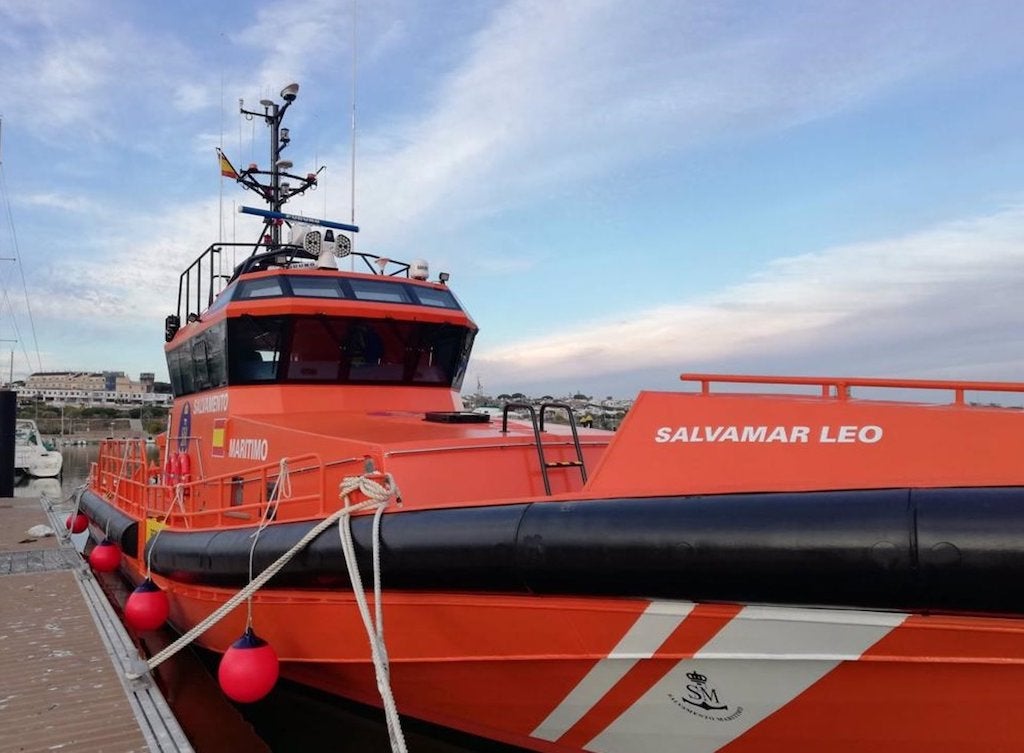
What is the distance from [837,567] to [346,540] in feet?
6.83

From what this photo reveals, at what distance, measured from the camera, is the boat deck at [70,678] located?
3.92 metres

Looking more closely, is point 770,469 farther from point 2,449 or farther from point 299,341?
point 2,449

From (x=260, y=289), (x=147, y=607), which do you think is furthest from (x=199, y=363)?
(x=147, y=607)

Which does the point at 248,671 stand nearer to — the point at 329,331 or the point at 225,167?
the point at 329,331

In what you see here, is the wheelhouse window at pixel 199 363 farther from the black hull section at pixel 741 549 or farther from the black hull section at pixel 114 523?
the black hull section at pixel 741 549

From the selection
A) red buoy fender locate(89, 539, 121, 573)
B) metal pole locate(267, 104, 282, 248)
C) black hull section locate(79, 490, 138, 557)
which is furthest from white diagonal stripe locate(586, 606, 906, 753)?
metal pole locate(267, 104, 282, 248)

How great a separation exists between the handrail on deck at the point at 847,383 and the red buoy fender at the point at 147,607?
3959 millimetres

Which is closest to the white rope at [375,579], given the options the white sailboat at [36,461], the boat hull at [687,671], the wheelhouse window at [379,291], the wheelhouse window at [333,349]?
the boat hull at [687,671]

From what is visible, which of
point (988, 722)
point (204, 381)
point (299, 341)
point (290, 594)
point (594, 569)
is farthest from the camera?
point (204, 381)

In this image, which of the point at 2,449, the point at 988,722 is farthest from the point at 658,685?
the point at 2,449

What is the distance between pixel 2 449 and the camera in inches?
643

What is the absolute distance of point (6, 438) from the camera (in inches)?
647

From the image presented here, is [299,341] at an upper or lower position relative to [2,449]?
upper

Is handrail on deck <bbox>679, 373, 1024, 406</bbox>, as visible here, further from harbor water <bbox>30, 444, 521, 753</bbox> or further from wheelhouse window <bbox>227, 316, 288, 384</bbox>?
wheelhouse window <bbox>227, 316, 288, 384</bbox>
